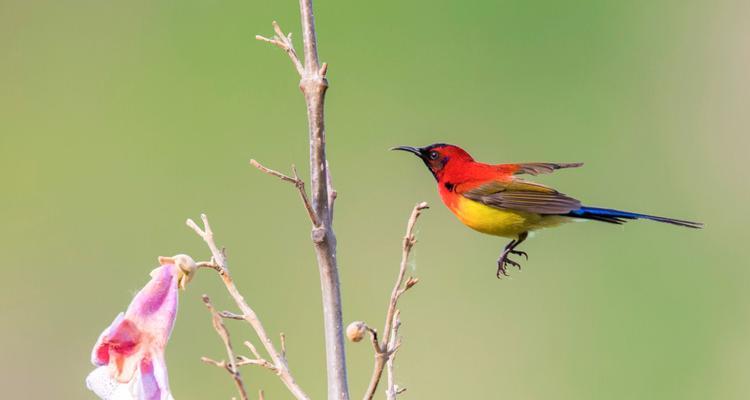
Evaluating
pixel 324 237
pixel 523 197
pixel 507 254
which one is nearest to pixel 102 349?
pixel 324 237

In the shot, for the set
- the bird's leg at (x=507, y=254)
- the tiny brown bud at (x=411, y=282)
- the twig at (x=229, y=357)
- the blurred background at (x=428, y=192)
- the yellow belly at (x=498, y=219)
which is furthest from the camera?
the blurred background at (x=428, y=192)

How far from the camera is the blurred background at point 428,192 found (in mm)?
4375

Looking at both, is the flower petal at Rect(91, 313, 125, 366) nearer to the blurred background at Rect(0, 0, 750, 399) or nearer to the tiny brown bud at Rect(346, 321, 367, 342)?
the tiny brown bud at Rect(346, 321, 367, 342)

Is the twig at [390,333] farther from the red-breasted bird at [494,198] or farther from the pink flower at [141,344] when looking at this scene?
the red-breasted bird at [494,198]

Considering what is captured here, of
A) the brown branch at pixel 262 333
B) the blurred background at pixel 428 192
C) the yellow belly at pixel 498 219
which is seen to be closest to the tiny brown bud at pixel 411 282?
the brown branch at pixel 262 333

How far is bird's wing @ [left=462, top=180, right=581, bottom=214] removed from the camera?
7.03ft

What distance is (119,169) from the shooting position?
18.1 feet

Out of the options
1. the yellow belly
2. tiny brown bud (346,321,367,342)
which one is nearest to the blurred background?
the yellow belly

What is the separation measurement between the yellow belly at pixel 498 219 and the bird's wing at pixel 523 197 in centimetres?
2

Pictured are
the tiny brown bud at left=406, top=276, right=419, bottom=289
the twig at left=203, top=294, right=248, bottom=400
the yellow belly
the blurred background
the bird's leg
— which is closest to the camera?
the twig at left=203, top=294, right=248, bottom=400

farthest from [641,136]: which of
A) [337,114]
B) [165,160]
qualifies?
[165,160]

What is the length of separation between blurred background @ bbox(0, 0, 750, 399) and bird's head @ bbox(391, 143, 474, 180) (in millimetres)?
1572

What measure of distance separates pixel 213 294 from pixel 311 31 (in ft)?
10.2

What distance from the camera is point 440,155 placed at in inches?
86.4
